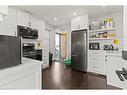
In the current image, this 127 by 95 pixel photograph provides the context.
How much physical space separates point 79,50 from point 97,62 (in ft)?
3.04

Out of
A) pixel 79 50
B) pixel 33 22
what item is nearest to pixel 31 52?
pixel 33 22

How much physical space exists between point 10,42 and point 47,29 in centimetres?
601

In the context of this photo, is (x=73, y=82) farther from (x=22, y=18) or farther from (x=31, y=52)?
(x=22, y=18)

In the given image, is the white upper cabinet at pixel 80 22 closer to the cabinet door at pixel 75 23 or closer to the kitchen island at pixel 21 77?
the cabinet door at pixel 75 23

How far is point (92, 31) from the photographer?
480 cm

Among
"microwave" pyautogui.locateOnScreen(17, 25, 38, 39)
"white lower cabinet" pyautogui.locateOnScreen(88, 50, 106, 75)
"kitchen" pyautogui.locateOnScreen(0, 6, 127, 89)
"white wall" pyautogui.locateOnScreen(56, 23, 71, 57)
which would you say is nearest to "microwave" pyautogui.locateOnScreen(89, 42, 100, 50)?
"kitchen" pyautogui.locateOnScreen(0, 6, 127, 89)

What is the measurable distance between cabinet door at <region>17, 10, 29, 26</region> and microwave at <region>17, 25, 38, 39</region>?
175 mm

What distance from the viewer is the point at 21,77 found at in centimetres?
104

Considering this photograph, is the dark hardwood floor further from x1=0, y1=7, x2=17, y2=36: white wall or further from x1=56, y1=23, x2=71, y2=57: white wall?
x1=56, y1=23, x2=71, y2=57: white wall

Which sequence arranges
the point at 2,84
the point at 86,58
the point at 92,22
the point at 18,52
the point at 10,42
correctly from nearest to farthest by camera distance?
the point at 2,84
the point at 10,42
the point at 18,52
the point at 86,58
the point at 92,22

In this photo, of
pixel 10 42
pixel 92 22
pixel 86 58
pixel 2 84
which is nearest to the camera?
pixel 2 84

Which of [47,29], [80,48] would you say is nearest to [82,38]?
[80,48]

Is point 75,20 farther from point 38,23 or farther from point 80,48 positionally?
point 38,23

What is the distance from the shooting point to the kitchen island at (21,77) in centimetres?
87
